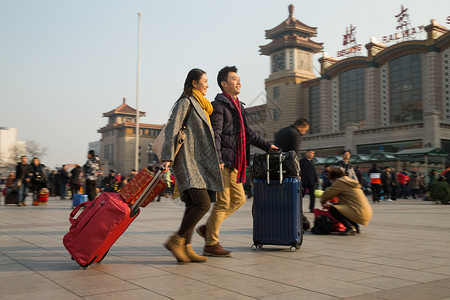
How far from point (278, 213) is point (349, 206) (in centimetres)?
216

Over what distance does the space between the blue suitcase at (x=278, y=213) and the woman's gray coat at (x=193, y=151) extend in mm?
992

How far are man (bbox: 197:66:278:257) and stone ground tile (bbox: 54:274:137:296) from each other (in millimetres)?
1342

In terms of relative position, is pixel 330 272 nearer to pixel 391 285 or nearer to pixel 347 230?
pixel 391 285

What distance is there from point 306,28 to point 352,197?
7445 cm

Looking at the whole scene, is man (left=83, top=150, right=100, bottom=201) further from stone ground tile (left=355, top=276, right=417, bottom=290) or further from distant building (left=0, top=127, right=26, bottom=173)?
distant building (left=0, top=127, right=26, bottom=173)

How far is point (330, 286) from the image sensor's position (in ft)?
10.6

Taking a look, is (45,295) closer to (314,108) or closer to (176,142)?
(176,142)

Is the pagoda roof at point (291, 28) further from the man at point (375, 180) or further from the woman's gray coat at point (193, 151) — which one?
the woman's gray coat at point (193, 151)

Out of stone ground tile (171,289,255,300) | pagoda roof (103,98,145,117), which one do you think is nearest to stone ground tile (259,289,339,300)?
stone ground tile (171,289,255,300)

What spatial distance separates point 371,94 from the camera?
55.1 metres

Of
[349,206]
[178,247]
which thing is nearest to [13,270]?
[178,247]

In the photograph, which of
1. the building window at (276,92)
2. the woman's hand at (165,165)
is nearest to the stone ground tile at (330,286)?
the woman's hand at (165,165)

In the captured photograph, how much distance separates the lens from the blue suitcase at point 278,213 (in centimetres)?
502

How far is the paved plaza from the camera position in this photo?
9.96 feet
